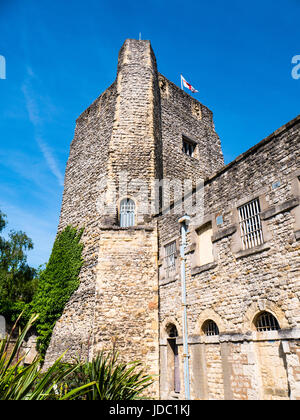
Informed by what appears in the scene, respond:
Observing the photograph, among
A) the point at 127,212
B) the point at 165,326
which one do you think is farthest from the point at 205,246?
the point at 127,212

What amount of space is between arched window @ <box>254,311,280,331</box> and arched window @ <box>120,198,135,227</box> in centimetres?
636

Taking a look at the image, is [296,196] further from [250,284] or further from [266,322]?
[266,322]

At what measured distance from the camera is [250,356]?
7152 mm

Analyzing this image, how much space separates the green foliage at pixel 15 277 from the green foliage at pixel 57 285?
4.41ft

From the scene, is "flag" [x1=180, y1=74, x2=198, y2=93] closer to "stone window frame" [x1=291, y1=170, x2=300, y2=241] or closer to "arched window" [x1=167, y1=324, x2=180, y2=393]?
"stone window frame" [x1=291, y1=170, x2=300, y2=241]

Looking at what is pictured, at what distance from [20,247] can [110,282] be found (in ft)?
45.1

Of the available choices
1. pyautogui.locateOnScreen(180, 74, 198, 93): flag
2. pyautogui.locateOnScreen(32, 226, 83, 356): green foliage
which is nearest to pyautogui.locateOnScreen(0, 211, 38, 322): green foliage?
pyautogui.locateOnScreen(32, 226, 83, 356): green foliage

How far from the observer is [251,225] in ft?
26.7

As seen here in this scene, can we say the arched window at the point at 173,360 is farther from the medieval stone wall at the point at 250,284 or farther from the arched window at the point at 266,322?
the arched window at the point at 266,322

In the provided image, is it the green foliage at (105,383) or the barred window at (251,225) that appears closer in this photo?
the green foliage at (105,383)

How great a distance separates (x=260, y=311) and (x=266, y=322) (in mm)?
278

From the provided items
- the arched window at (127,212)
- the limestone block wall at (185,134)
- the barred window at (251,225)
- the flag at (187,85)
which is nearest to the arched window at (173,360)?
the barred window at (251,225)

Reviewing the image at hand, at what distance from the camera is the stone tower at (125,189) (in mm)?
10492

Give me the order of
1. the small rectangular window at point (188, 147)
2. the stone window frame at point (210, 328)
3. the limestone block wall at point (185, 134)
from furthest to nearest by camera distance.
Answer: the small rectangular window at point (188, 147), the limestone block wall at point (185, 134), the stone window frame at point (210, 328)
